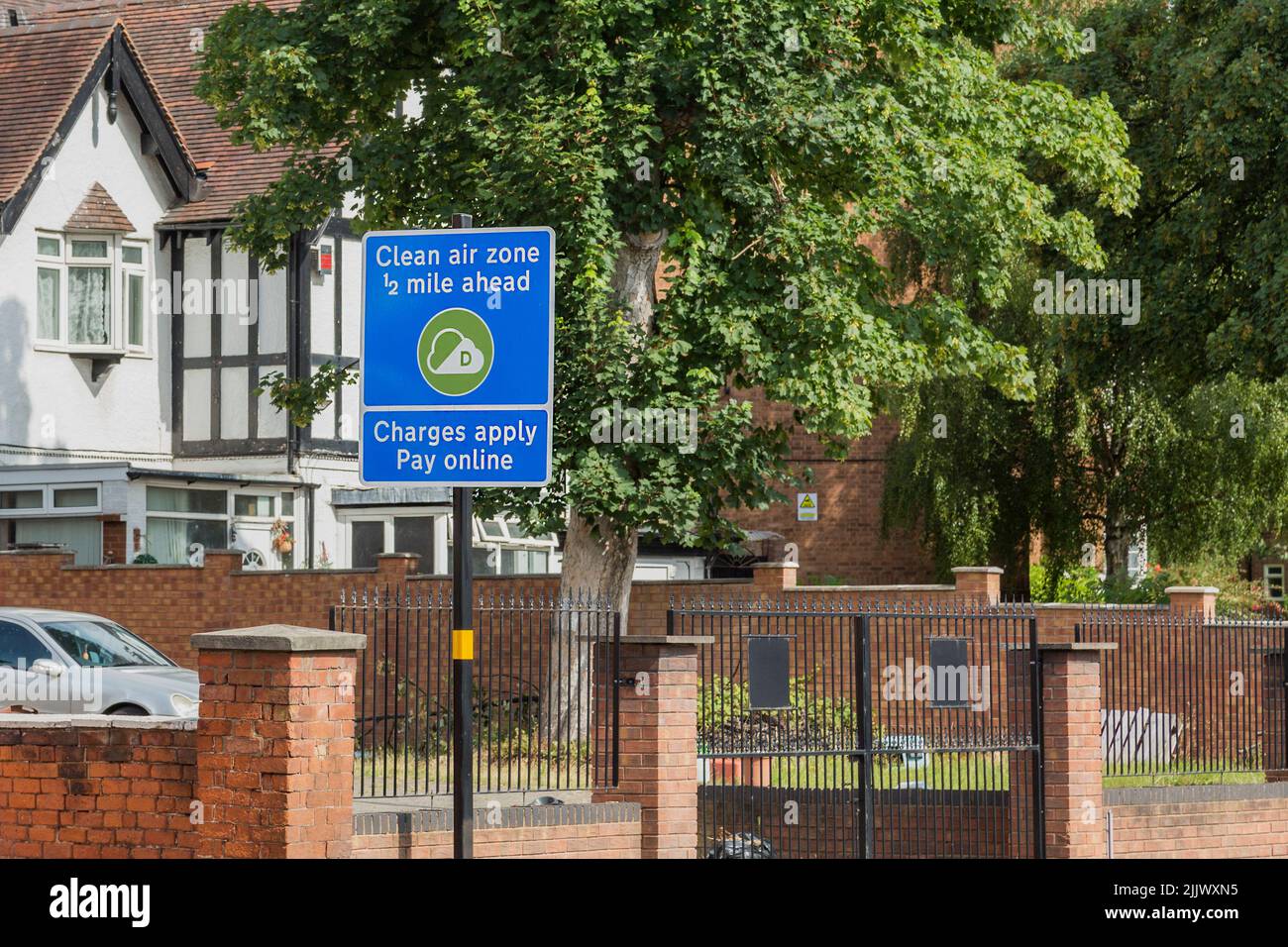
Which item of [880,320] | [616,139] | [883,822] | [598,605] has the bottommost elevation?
[883,822]

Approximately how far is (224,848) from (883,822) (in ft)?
24.3

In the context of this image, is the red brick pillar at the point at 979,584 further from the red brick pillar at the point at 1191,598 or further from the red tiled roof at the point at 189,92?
the red tiled roof at the point at 189,92

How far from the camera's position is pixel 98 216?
29.0 meters

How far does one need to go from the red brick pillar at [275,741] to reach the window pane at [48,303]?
20.5 m

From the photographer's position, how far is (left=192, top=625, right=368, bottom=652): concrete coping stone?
29.9ft

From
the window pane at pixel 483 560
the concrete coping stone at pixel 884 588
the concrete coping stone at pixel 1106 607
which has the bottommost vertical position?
the concrete coping stone at pixel 1106 607

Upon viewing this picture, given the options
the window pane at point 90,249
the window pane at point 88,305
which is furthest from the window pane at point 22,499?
the window pane at point 90,249

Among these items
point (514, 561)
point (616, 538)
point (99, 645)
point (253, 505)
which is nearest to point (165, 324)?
point (253, 505)

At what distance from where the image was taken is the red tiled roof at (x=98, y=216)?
94.8 feet

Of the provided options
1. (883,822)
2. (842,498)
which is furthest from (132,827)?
(842,498)

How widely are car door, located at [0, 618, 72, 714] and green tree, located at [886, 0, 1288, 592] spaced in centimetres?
1368

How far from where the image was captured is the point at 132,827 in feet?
32.5

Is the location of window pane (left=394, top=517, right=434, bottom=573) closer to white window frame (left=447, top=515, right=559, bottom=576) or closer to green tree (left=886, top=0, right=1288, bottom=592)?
white window frame (left=447, top=515, right=559, bottom=576)

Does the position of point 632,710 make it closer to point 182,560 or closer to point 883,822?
point 883,822
